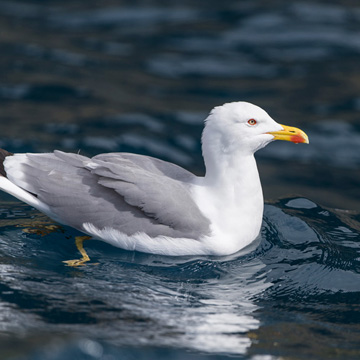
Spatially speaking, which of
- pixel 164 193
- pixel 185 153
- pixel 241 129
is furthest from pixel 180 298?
pixel 185 153

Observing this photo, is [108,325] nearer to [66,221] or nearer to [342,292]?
[66,221]

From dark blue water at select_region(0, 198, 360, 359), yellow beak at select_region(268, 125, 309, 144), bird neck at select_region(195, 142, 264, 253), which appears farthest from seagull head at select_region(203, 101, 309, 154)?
dark blue water at select_region(0, 198, 360, 359)

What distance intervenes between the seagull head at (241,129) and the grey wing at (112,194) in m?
0.55

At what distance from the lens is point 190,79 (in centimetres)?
1098

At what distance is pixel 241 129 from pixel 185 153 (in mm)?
3000

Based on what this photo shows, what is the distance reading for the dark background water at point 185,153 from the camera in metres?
Answer: 5.08

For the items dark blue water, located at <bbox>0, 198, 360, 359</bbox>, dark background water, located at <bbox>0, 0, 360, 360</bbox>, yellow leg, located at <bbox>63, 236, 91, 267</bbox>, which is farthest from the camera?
yellow leg, located at <bbox>63, 236, 91, 267</bbox>

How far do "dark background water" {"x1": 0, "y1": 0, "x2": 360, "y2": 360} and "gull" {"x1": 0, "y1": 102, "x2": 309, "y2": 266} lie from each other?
0.22 meters

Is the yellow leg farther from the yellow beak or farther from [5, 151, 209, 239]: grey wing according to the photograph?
the yellow beak

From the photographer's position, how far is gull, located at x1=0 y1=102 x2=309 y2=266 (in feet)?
19.7

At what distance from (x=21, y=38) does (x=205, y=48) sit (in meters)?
3.18

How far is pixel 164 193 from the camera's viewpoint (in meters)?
5.99

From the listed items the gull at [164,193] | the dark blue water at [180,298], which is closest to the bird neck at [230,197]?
the gull at [164,193]

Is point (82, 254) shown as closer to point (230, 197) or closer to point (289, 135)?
point (230, 197)
